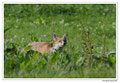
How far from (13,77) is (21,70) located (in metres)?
0.18

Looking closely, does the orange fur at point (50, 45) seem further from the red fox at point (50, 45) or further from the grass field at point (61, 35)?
the grass field at point (61, 35)

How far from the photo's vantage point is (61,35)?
891 centimetres

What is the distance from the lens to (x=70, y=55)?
580 cm

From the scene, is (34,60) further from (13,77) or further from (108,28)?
(108,28)

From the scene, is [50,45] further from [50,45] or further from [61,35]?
[61,35]

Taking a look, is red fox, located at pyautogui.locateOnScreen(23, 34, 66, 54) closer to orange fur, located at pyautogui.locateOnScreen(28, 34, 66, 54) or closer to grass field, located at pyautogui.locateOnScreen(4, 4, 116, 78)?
orange fur, located at pyautogui.locateOnScreen(28, 34, 66, 54)

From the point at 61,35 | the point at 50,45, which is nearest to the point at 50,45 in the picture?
the point at 50,45

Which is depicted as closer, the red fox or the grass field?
the grass field

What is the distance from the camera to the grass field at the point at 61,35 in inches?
214

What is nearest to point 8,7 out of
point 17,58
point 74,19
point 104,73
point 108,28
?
point 74,19

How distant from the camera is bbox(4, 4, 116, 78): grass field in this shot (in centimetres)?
543

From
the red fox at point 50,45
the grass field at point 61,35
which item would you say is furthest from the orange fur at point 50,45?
the grass field at point 61,35

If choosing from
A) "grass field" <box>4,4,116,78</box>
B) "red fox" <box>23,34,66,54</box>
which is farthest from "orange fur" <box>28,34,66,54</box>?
"grass field" <box>4,4,116,78</box>

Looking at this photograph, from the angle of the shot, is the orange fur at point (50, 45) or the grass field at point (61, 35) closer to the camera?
the grass field at point (61, 35)
